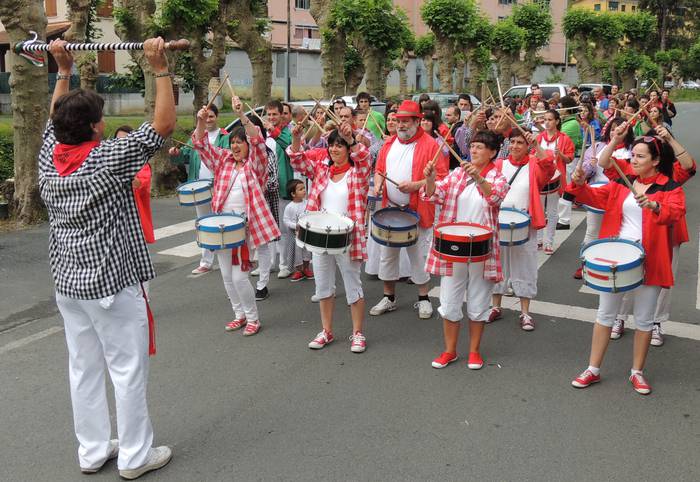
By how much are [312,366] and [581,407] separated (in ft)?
6.56

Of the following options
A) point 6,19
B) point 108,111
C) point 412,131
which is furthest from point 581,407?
point 108,111

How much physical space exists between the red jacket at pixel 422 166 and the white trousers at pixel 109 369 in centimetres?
317

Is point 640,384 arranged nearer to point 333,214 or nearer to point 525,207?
point 525,207

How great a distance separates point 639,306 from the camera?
15.7ft

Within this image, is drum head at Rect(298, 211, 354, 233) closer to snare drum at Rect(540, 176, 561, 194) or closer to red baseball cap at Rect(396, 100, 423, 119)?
red baseball cap at Rect(396, 100, 423, 119)

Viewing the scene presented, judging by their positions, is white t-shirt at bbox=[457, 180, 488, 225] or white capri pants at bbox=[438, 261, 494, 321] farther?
white t-shirt at bbox=[457, 180, 488, 225]

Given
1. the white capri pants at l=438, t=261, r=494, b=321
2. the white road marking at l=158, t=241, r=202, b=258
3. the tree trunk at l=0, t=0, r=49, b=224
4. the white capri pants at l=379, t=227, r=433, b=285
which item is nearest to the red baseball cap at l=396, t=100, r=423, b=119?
the white capri pants at l=379, t=227, r=433, b=285

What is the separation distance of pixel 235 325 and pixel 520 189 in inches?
113

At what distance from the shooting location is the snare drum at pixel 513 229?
589 cm

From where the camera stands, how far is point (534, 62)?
41.3m

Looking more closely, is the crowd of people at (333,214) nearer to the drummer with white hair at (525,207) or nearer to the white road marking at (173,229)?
the drummer with white hair at (525,207)

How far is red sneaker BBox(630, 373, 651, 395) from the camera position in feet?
15.8

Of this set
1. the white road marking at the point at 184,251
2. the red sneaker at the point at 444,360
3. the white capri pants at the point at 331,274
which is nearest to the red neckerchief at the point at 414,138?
the white capri pants at the point at 331,274

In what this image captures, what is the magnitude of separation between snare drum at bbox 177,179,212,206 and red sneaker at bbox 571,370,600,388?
4.43 m
